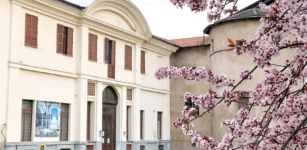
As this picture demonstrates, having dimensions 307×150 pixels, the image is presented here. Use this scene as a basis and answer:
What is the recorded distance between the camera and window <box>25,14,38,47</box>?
18703mm

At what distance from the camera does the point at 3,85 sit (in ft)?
57.2

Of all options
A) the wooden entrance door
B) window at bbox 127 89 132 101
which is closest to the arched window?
the wooden entrance door

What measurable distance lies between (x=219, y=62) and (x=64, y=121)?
11.5 meters

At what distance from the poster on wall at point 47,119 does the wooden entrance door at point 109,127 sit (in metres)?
3.82

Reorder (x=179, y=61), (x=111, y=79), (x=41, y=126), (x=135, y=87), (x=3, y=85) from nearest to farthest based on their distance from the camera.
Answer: (x=3, y=85) → (x=41, y=126) → (x=111, y=79) → (x=135, y=87) → (x=179, y=61)

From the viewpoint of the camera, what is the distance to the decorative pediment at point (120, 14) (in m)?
22.3

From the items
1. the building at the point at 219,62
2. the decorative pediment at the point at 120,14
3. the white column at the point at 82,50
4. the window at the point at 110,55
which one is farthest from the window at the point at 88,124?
the building at the point at 219,62

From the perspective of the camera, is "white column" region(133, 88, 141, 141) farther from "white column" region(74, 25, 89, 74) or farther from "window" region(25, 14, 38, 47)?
"window" region(25, 14, 38, 47)

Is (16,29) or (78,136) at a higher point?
(16,29)

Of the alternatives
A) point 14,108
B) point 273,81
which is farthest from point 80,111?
point 273,81

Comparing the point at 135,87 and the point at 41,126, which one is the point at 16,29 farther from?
the point at 135,87

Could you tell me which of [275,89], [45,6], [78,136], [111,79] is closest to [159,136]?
[111,79]

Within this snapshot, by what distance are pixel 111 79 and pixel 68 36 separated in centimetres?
372

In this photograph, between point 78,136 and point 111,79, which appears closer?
point 78,136
